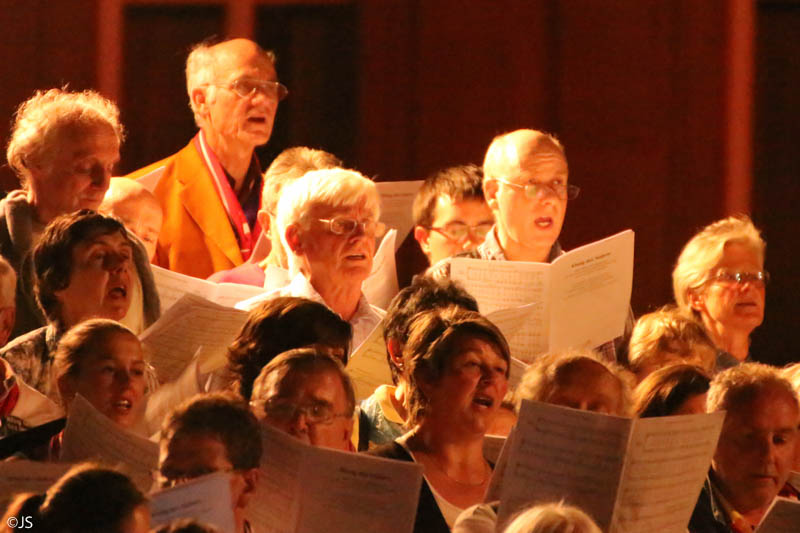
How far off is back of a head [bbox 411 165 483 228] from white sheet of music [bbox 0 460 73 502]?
→ 253cm

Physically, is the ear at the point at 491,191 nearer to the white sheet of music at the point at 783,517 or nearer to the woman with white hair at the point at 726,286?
the woman with white hair at the point at 726,286

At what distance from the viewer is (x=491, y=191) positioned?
16.0ft

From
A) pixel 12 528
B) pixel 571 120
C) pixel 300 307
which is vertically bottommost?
pixel 12 528

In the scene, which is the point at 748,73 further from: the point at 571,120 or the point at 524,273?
the point at 524,273

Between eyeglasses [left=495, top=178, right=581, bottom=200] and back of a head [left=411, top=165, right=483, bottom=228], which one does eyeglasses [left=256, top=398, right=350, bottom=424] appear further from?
back of a head [left=411, top=165, right=483, bottom=228]

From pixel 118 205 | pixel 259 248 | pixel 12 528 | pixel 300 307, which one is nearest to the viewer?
pixel 12 528

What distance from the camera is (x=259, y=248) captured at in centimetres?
506

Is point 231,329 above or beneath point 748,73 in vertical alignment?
beneath

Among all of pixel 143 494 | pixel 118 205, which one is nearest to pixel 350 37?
pixel 118 205

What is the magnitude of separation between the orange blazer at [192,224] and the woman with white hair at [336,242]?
2.84 ft

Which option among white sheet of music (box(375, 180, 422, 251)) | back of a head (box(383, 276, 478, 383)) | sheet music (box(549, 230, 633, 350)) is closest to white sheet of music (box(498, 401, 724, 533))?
back of a head (box(383, 276, 478, 383))

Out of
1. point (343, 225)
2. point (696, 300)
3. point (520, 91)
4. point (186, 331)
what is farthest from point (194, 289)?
point (520, 91)

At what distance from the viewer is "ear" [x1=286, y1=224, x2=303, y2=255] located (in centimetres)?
431

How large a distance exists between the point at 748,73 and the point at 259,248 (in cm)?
268
